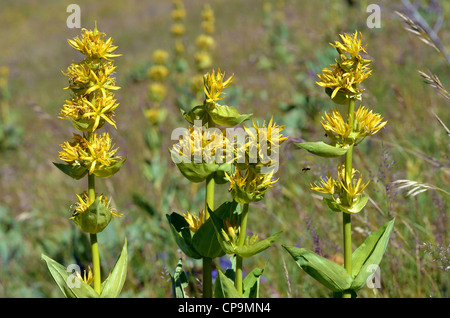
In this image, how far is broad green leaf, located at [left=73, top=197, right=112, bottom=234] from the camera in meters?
1.45

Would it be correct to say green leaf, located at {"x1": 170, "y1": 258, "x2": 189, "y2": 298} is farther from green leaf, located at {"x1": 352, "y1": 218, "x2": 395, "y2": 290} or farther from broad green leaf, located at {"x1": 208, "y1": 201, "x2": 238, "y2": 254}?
green leaf, located at {"x1": 352, "y1": 218, "x2": 395, "y2": 290}

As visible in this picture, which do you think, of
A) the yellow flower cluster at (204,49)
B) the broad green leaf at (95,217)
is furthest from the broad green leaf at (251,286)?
the yellow flower cluster at (204,49)

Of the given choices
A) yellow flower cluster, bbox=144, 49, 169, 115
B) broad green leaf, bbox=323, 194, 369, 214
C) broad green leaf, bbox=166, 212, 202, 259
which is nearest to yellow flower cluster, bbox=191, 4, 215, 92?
yellow flower cluster, bbox=144, 49, 169, 115

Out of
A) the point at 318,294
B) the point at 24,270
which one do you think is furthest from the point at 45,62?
the point at 318,294

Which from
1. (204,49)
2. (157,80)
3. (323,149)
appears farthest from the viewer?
(204,49)

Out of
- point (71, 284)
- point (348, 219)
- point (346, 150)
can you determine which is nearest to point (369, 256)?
point (348, 219)

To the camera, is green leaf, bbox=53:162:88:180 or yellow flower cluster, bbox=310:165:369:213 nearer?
yellow flower cluster, bbox=310:165:369:213

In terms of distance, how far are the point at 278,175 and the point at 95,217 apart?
8.66ft

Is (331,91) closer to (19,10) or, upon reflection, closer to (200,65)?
(200,65)

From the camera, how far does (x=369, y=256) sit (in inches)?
58.1

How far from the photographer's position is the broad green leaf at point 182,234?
163cm

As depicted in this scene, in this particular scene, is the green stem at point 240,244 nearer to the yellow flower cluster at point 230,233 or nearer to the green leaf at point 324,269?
the yellow flower cluster at point 230,233

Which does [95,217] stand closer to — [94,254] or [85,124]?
[94,254]

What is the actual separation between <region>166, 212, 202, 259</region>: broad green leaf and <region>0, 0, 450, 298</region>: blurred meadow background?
1.08 ft
